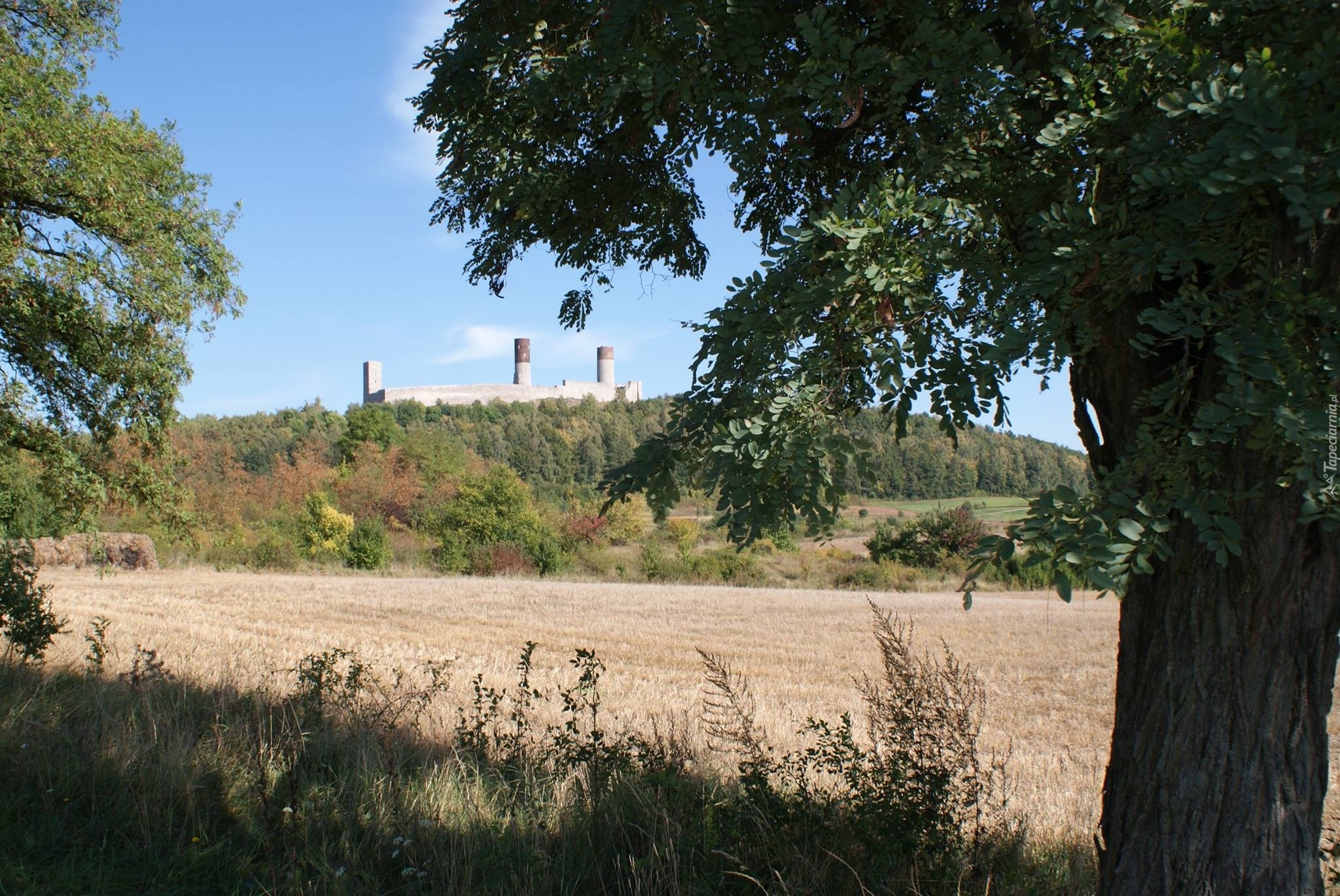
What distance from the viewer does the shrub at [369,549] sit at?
3775 centimetres

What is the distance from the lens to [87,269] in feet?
33.3

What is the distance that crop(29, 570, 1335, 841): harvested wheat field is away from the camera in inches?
384

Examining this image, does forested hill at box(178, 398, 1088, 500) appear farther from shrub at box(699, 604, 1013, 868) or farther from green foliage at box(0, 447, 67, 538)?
shrub at box(699, 604, 1013, 868)

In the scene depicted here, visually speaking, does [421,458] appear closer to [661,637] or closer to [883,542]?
[883,542]

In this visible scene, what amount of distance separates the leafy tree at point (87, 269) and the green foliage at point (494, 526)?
2752 centimetres

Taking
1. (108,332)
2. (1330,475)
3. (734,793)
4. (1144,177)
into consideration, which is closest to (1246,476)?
(1330,475)

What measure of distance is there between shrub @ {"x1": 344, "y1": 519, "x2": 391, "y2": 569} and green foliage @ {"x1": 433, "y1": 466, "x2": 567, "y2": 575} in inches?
93.0

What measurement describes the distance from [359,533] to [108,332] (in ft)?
95.6

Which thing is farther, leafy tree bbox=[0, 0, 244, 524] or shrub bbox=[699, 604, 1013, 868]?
leafy tree bbox=[0, 0, 244, 524]

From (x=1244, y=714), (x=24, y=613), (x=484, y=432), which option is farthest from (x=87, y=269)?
(x=484, y=432)

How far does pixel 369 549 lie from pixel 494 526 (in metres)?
5.20

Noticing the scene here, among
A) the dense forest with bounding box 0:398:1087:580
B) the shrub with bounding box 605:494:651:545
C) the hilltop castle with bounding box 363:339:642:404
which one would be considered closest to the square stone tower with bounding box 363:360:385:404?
the hilltop castle with bounding box 363:339:642:404

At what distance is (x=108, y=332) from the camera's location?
1064 centimetres

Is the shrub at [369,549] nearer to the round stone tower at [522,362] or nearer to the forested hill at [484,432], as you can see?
the forested hill at [484,432]
